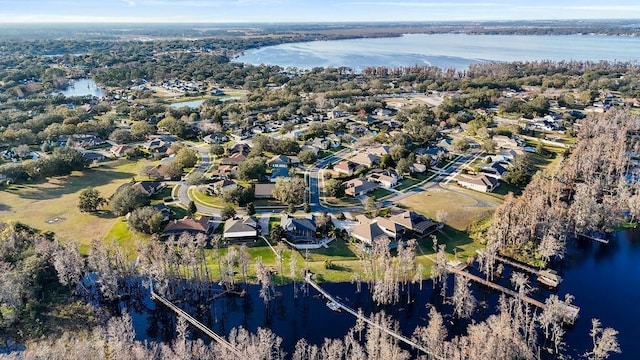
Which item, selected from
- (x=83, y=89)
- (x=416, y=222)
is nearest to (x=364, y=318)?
(x=416, y=222)

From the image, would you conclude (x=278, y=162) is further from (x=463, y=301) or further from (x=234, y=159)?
(x=463, y=301)

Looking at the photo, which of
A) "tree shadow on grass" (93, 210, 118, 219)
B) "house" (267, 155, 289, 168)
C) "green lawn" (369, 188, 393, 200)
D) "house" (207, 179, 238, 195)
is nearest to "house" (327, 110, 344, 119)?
"house" (267, 155, 289, 168)

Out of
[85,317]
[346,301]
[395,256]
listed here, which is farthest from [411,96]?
[85,317]

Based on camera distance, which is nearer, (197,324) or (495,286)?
(197,324)

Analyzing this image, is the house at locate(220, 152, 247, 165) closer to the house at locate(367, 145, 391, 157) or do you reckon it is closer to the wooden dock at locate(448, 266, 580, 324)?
the house at locate(367, 145, 391, 157)

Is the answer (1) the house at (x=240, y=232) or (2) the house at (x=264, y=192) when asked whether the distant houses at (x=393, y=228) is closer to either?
(1) the house at (x=240, y=232)
